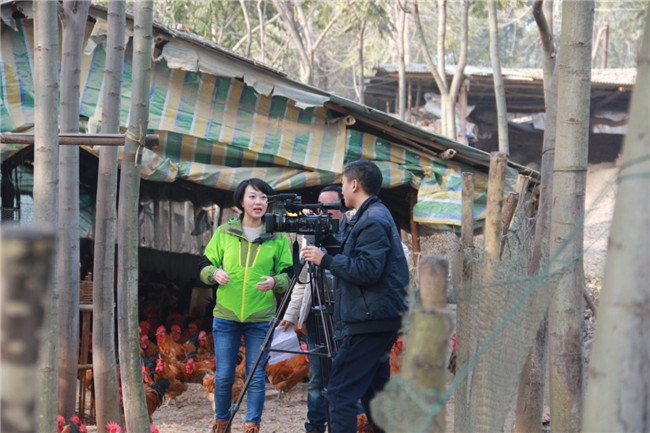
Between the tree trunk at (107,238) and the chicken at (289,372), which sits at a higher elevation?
the tree trunk at (107,238)

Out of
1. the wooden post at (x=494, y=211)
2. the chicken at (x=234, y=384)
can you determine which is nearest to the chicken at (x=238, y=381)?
the chicken at (x=234, y=384)

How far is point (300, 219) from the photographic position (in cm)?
441

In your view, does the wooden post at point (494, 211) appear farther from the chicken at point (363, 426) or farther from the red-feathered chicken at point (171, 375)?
the red-feathered chicken at point (171, 375)

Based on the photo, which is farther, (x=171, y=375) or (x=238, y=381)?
(x=171, y=375)

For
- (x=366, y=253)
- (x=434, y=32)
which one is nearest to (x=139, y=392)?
(x=366, y=253)

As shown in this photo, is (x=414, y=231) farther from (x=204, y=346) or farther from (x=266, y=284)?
(x=266, y=284)

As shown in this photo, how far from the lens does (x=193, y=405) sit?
23.9 ft

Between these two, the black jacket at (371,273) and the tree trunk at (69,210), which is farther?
the tree trunk at (69,210)

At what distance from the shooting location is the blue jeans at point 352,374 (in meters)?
4.05

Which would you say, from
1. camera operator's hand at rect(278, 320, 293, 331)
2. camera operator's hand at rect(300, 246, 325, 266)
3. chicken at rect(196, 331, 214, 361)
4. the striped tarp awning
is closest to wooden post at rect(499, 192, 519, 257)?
camera operator's hand at rect(278, 320, 293, 331)

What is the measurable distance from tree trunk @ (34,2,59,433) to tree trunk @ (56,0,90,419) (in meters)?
1.68

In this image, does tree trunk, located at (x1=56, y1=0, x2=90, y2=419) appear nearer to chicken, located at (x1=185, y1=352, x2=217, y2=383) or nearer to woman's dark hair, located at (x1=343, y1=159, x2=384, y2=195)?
chicken, located at (x1=185, y1=352, x2=217, y2=383)

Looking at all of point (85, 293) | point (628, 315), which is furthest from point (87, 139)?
point (628, 315)

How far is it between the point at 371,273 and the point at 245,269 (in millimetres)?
1533
